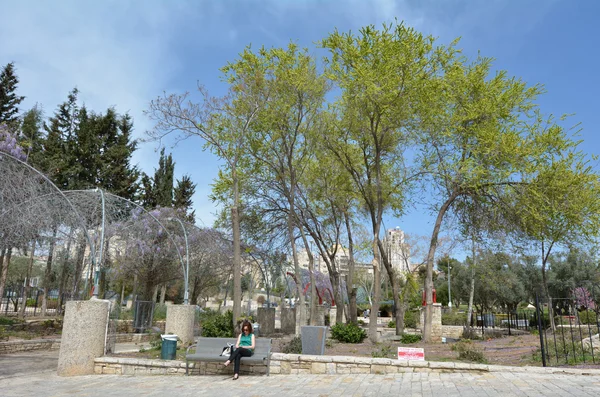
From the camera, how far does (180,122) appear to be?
15086mm

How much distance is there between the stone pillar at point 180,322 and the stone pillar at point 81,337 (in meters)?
3.99

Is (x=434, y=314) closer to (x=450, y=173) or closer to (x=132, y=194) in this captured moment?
(x=450, y=173)

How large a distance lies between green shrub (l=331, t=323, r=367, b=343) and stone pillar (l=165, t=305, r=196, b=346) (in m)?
5.53

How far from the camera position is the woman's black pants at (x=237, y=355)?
9708 mm

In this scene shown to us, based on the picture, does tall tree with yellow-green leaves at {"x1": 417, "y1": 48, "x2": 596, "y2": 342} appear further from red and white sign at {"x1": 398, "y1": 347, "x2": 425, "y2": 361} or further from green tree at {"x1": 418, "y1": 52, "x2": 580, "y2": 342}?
red and white sign at {"x1": 398, "y1": 347, "x2": 425, "y2": 361}

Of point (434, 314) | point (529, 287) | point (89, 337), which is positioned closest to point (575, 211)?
point (434, 314)

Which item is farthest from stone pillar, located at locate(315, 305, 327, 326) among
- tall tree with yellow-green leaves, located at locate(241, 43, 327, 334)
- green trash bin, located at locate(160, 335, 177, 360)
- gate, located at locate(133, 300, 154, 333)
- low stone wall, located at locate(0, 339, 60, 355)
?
green trash bin, located at locate(160, 335, 177, 360)

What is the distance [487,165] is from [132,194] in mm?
23005

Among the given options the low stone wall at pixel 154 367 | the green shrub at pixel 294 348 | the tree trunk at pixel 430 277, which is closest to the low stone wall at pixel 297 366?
the low stone wall at pixel 154 367

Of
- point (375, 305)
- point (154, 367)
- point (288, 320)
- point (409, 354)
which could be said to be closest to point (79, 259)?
point (288, 320)

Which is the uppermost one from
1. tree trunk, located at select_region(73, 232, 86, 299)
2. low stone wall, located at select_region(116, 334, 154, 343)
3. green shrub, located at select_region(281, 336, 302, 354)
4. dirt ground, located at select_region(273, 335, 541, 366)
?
tree trunk, located at select_region(73, 232, 86, 299)

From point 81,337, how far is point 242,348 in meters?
3.74

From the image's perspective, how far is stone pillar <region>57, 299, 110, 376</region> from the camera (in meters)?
10.1

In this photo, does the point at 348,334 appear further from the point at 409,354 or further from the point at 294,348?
the point at 409,354
